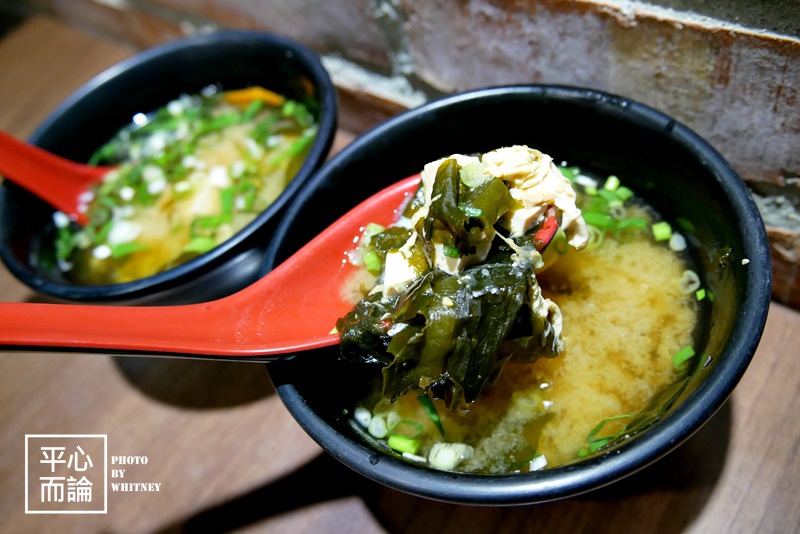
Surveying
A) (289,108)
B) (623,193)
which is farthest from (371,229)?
(289,108)

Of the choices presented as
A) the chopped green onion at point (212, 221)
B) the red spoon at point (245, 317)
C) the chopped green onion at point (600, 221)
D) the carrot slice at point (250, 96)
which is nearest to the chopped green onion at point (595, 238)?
the chopped green onion at point (600, 221)

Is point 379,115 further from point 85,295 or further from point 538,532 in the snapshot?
point 538,532

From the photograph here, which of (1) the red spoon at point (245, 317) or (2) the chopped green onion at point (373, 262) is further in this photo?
(2) the chopped green onion at point (373, 262)

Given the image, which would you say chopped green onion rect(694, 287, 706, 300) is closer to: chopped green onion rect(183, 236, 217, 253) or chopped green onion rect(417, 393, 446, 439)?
chopped green onion rect(417, 393, 446, 439)

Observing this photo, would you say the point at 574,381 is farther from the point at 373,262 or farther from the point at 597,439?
the point at 373,262

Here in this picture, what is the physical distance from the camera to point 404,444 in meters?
1.08

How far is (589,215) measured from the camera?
4.08 ft

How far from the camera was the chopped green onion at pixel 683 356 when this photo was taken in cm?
105

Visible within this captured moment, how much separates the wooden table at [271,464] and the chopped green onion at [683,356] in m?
0.18

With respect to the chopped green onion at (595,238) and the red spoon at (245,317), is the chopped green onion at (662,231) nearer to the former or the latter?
the chopped green onion at (595,238)

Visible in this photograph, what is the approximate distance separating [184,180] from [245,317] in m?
0.75

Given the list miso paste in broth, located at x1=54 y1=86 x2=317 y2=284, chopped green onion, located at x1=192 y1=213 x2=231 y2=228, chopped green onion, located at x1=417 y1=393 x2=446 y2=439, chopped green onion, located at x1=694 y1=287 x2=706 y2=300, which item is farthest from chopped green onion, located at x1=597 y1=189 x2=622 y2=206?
chopped green onion, located at x1=192 y1=213 x2=231 y2=228

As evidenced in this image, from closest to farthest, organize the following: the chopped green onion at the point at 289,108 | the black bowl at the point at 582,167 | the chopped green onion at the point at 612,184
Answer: the black bowl at the point at 582,167 → the chopped green onion at the point at 612,184 → the chopped green onion at the point at 289,108

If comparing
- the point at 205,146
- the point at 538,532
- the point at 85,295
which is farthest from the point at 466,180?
the point at 205,146
